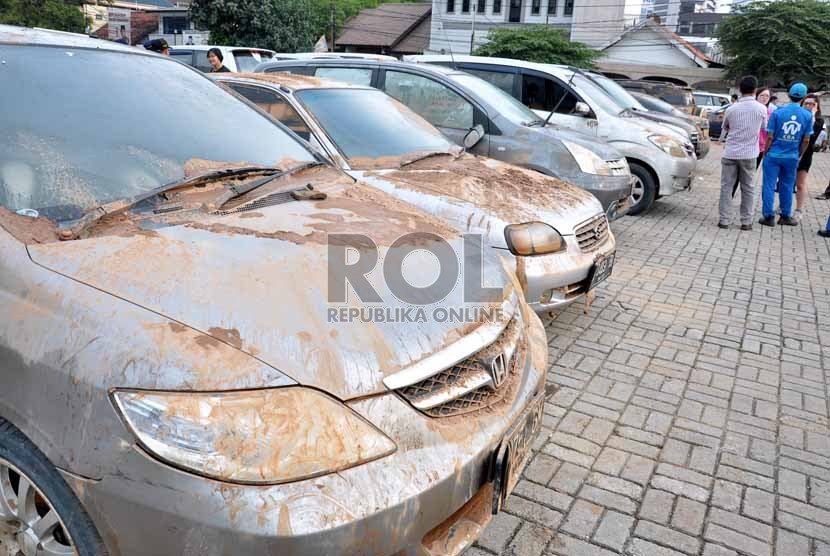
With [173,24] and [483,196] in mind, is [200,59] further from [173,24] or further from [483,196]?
[173,24]

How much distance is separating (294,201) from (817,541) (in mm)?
2681

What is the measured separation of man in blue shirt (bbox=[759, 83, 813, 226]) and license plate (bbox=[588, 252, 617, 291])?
528 centimetres

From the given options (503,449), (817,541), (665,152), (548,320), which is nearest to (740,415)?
(817,541)

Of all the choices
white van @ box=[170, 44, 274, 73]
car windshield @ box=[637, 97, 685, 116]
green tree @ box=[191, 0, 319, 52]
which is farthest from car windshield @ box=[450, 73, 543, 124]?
green tree @ box=[191, 0, 319, 52]

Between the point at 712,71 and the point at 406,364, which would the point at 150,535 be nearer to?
the point at 406,364

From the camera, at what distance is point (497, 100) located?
6.76 m

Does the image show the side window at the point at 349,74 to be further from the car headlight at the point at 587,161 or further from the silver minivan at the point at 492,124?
the car headlight at the point at 587,161

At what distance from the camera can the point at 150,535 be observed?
5.05 feet

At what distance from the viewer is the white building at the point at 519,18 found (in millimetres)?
39906

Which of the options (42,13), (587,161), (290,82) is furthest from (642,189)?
(42,13)

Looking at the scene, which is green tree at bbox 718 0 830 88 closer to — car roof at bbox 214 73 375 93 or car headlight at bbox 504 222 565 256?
car roof at bbox 214 73 375 93

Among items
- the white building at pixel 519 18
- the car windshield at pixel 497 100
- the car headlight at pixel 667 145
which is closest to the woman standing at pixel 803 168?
the car headlight at pixel 667 145

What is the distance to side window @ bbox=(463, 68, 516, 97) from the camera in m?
8.64

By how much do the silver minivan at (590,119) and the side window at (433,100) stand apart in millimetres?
2159
